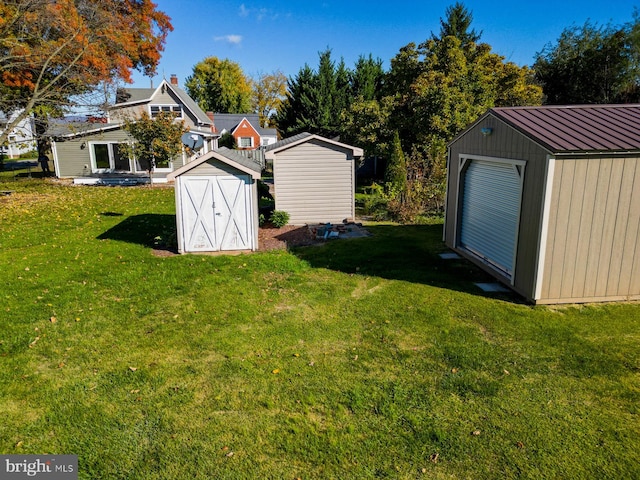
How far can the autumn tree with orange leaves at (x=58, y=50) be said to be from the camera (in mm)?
18297

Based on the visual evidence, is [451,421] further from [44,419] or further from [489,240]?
[489,240]

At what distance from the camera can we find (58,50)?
17.9 meters

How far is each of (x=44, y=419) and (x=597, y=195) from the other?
832 cm

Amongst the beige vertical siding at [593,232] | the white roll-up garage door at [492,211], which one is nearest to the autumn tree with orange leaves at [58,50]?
the white roll-up garage door at [492,211]

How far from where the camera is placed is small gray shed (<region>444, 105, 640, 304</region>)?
7.03 meters

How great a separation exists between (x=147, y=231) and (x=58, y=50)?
34.2 ft

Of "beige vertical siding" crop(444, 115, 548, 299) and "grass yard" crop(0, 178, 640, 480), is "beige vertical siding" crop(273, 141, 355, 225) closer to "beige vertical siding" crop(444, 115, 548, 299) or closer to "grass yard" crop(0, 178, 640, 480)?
"grass yard" crop(0, 178, 640, 480)

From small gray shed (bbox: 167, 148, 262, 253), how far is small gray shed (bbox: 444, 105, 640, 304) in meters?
5.79

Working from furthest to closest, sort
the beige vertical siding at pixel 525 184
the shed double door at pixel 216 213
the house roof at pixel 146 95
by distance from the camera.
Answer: the house roof at pixel 146 95, the shed double door at pixel 216 213, the beige vertical siding at pixel 525 184

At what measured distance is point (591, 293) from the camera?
7516mm

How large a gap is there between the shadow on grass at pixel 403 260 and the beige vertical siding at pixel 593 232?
922mm

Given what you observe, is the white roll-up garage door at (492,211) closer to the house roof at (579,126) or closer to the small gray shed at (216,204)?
the house roof at (579,126)

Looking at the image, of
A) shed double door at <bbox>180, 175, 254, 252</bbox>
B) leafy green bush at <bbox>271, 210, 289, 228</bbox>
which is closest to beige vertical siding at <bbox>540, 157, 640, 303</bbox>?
shed double door at <bbox>180, 175, 254, 252</bbox>

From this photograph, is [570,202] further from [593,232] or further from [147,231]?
[147,231]
